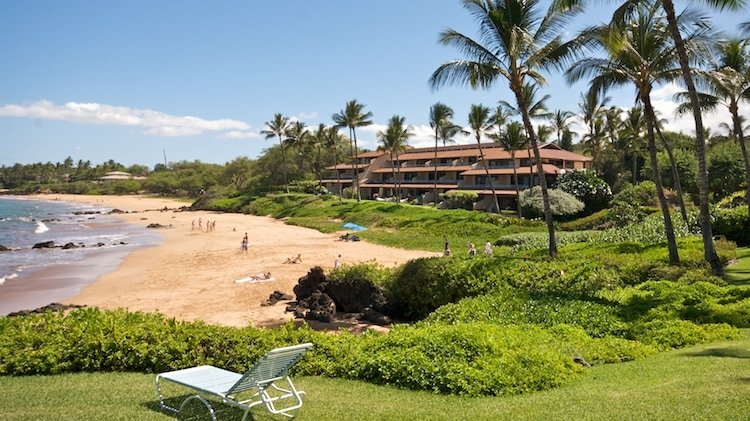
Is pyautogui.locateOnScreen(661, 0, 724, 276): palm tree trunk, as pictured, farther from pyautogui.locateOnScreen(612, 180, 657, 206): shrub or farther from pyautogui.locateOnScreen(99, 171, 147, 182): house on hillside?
pyautogui.locateOnScreen(99, 171, 147, 182): house on hillside

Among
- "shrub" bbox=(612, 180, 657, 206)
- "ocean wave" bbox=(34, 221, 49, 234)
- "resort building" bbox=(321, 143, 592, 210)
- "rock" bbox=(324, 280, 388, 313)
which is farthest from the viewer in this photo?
"resort building" bbox=(321, 143, 592, 210)

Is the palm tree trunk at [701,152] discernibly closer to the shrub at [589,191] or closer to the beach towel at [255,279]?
the beach towel at [255,279]

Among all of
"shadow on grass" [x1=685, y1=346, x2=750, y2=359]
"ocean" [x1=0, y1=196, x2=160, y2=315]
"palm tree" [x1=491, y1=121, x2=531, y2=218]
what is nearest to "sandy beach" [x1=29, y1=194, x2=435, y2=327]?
"ocean" [x1=0, y1=196, x2=160, y2=315]

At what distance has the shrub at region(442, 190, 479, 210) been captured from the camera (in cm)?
5422

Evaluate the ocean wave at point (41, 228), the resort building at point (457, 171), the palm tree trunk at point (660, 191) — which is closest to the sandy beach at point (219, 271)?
the palm tree trunk at point (660, 191)

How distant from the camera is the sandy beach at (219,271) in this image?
1911cm

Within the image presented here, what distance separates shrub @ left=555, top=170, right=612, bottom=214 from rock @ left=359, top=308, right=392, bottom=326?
3268cm

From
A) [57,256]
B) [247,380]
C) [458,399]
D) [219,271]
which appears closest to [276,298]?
[219,271]

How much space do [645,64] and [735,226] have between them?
31.4ft

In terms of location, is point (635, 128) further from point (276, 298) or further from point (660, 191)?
point (276, 298)

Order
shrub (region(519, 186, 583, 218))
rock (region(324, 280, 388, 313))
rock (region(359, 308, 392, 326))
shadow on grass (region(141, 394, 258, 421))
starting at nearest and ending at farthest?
shadow on grass (region(141, 394, 258, 421))
rock (region(359, 308, 392, 326))
rock (region(324, 280, 388, 313))
shrub (region(519, 186, 583, 218))

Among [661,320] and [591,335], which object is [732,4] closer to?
[661,320]

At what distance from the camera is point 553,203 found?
41.9 metres

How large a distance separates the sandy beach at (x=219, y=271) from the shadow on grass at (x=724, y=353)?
7.46m
